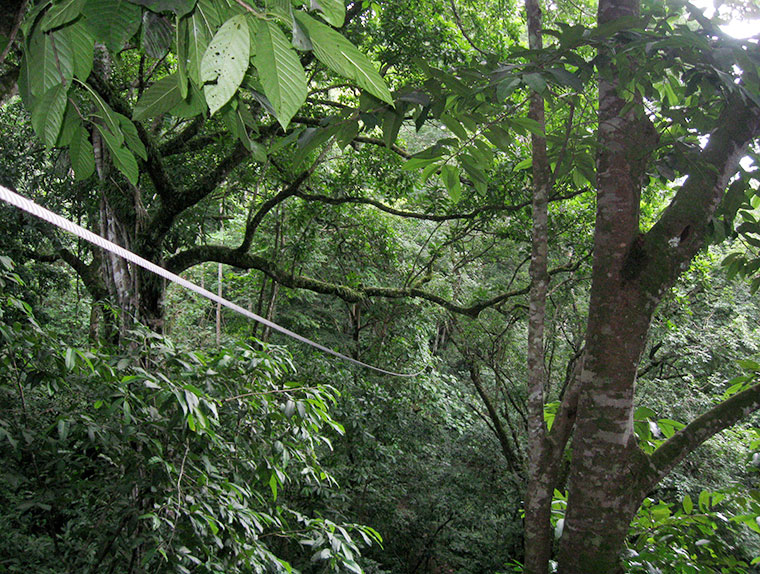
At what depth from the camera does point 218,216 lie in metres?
4.23

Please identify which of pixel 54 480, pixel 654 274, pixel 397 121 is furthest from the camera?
pixel 54 480

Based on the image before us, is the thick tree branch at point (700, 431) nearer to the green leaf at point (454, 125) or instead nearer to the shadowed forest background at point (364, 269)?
the shadowed forest background at point (364, 269)

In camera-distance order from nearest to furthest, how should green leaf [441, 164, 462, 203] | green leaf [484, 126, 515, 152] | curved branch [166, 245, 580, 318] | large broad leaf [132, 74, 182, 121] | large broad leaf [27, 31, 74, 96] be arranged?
1. large broad leaf [27, 31, 74, 96]
2. large broad leaf [132, 74, 182, 121]
3. green leaf [484, 126, 515, 152]
4. green leaf [441, 164, 462, 203]
5. curved branch [166, 245, 580, 318]

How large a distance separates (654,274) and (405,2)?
2.51 meters

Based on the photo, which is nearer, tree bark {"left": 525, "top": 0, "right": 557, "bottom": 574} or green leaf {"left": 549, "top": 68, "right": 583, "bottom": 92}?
green leaf {"left": 549, "top": 68, "right": 583, "bottom": 92}

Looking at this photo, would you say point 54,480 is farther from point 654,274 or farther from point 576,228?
point 576,228

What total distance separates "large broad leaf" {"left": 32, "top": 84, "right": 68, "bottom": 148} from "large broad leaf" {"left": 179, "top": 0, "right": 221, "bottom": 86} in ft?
0.59

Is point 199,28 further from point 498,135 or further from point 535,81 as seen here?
point 498,135

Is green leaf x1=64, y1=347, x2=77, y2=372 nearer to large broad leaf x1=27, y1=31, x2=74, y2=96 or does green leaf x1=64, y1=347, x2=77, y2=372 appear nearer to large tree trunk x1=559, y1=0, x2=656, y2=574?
large broad leaf x1=27, y1=31, x2=74, y2=96

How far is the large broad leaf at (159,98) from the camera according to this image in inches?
24.8

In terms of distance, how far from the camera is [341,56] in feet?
1.46

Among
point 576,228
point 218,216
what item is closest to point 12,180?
point 218,216

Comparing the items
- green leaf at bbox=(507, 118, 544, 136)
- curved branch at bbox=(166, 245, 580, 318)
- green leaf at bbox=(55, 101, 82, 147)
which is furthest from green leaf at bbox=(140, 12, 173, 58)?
curved branch at bbox=(166, 245, 580, 318)

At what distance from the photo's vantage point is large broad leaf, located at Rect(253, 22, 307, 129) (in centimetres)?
43
